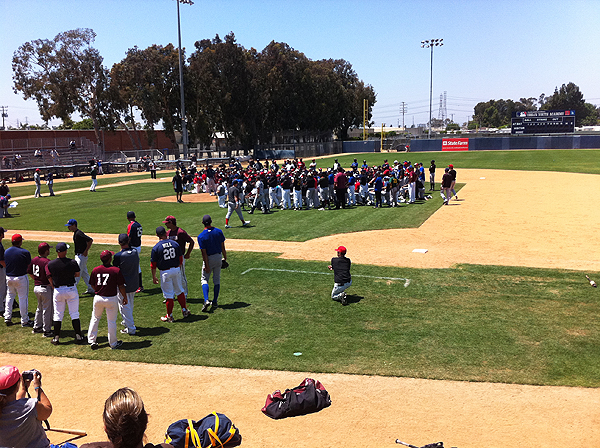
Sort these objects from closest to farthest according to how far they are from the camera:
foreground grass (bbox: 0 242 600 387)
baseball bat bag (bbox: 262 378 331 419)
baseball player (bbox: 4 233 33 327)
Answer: baseball bat bag (bbox: 262 378 331 419) → foreground grass (bbox: 0 242 600 387) → baseball player (bbox: 4 233 33 327)

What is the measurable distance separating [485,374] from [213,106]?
64162 millimetres

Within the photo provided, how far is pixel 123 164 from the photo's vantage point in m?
56.1

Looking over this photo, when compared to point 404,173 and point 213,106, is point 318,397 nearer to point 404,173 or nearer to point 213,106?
point 404,173

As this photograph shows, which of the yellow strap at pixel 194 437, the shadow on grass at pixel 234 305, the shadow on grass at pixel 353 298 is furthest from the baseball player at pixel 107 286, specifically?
the shadow on grass at pixel 353 298

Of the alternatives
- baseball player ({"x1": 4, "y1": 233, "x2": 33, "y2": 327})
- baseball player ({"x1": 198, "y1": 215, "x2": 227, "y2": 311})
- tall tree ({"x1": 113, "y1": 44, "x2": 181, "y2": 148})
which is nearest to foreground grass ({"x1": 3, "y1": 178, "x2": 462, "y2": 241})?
baseball player ({"x1": 198, "y1": 215, "x2": 227, "y2": 311})

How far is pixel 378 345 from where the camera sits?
934 cm

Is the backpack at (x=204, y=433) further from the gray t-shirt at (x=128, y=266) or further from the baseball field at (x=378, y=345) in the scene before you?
the gray t-shirt at (x=128, y=266)

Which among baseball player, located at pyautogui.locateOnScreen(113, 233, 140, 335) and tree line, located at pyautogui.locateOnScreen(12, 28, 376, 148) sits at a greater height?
tree line, located at pyautogui.locateOnScreen(12, 28, 376, 148)

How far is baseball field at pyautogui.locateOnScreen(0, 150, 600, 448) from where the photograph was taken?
6.77 meters

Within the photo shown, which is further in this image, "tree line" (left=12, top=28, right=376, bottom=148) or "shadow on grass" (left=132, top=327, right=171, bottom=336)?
"tree line" (left=12, top=28, right=376, bottom=148)

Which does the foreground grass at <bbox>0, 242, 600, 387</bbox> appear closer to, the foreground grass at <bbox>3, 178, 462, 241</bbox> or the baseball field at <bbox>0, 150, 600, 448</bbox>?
the baseball field at <bbox>0, 150, 600, 448</bbox>

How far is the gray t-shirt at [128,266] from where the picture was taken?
10156 mm

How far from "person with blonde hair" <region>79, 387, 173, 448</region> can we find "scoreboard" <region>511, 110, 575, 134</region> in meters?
79.5

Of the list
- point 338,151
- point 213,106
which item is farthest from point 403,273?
point 338,151
